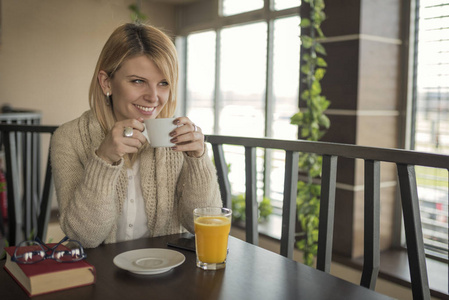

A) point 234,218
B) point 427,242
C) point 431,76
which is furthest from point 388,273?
point 234,218

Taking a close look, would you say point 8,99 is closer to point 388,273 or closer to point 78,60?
point 78,60

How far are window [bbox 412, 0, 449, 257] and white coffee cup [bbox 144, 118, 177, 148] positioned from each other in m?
2.32

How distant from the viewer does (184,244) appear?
40.5 inches

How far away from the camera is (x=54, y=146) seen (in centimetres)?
129

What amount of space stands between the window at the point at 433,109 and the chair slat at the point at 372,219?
1.87m

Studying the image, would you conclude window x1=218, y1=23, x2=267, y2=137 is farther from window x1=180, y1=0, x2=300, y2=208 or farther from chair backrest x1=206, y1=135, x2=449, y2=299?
chair backrest x1=206, y1=135, x2=449, y2=299

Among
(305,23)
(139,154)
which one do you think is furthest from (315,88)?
(139,154)

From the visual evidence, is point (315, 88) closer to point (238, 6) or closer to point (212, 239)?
point (238, 6)

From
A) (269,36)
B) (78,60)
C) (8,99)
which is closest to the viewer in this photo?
(269,36)

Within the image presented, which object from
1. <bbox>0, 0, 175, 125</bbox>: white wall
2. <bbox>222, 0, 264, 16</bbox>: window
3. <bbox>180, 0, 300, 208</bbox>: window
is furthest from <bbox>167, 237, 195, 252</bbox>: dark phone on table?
<bbox>0, 0, 175, 125</bbox>: white wall

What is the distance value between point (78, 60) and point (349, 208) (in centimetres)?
332

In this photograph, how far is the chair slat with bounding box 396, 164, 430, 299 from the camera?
1132mm

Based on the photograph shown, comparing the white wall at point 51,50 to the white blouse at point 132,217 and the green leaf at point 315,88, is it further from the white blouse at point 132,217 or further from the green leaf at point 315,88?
the white blouse at point 132,217

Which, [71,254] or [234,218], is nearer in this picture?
[71,254]
